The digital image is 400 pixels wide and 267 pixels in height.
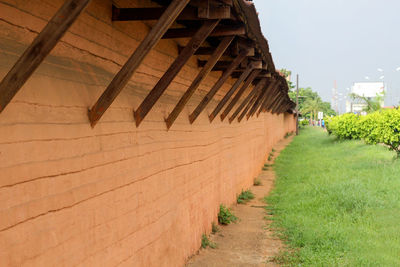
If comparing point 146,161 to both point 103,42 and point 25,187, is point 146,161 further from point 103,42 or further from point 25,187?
point 25,187

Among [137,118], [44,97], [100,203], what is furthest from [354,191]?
[44,97]

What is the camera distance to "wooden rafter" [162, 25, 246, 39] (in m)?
4.25

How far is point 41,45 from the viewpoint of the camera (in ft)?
6.34

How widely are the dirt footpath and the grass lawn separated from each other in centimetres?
25

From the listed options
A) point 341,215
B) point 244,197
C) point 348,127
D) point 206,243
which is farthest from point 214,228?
point 348,127

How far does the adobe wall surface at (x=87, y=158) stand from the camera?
7.16 feet

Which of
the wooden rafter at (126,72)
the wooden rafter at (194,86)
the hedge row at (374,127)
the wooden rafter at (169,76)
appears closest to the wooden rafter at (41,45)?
the wooden rafter at (126,72)

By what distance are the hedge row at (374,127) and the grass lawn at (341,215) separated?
3.10ft

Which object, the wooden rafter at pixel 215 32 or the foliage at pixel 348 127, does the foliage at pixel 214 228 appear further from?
the foliage at pixel 348 127

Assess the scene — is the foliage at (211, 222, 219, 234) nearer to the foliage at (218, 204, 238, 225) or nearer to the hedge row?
the foliage at (218, 204, 238, 225)

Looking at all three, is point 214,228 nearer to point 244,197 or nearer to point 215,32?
point 244,197

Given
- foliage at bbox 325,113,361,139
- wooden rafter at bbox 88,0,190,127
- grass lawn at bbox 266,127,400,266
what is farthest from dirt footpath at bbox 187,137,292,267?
foliage at bbox 325,113,361,139

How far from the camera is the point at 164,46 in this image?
462 cm

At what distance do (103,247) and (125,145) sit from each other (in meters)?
0.86
